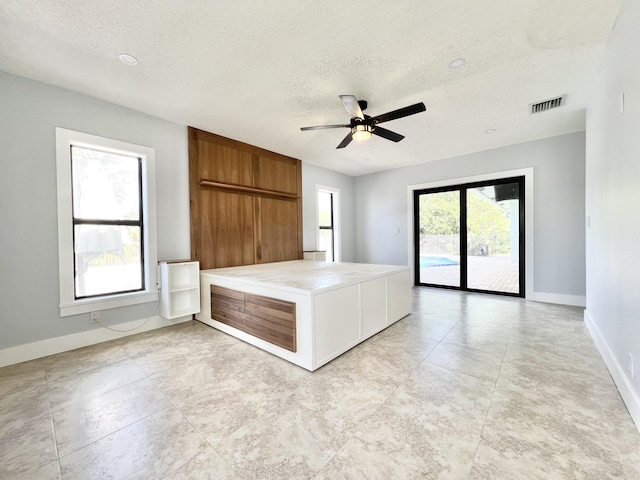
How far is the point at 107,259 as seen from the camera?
312 cm

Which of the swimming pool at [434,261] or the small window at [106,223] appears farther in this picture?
the swimming pool at [434,261]

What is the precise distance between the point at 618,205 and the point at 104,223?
4976 mm

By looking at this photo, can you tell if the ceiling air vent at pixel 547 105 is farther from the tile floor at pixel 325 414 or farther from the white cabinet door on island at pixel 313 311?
the tile floor at pixel 325 414

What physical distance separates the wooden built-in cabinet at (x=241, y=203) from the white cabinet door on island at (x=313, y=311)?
→ 0.73 meters

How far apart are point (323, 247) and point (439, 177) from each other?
2974mm

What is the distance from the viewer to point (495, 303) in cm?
432

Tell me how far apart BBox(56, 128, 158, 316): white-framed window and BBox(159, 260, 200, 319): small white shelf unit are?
0.67ft

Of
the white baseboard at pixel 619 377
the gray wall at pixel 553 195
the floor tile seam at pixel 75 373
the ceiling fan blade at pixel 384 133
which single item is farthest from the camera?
the gray wall at pixel 553 195

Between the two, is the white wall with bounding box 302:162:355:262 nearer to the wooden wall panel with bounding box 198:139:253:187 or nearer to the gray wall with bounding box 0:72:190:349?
the wooden wall panel with bounding box 198:139:253:187

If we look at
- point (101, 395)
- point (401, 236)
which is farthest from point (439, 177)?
point (101, 395)

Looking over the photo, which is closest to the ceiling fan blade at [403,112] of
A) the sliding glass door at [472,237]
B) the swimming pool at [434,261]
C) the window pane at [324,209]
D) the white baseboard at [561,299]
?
the sliding glass door at [472,237]

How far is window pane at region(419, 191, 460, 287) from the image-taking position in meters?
5.36

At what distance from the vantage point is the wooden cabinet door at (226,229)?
3.94 meters

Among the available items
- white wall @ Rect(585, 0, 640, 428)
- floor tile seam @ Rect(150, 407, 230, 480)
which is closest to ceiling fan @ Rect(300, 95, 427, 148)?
white wall @ Rect(585, 0, 640, 428)
